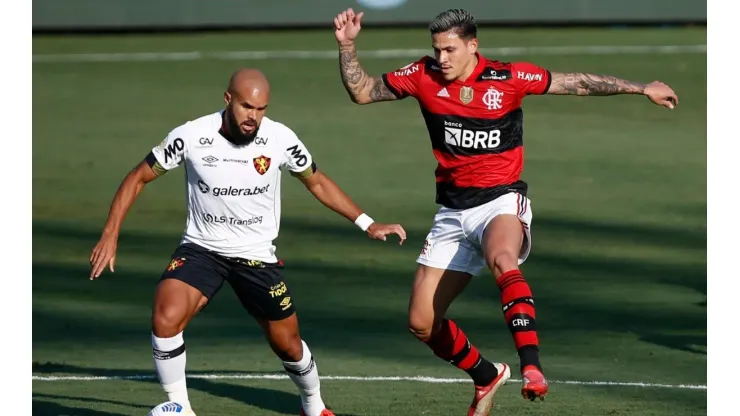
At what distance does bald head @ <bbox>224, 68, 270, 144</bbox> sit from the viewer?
912 centimetres

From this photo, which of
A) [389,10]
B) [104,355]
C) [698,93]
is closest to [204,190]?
[104,355]

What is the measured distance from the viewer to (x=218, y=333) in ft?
44.0

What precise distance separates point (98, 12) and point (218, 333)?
65.6 ft

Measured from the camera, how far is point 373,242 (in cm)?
1767

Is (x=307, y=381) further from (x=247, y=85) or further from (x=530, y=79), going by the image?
(x=530, y=79)

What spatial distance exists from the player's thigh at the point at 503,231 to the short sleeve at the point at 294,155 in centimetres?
121

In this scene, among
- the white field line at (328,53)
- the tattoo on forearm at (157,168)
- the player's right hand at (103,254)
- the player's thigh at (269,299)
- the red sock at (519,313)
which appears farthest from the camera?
the white field line at (328,53)

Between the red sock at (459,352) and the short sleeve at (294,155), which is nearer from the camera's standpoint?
the short sleeve at (294,155)

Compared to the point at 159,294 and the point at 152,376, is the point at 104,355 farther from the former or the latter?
the point at 159,294

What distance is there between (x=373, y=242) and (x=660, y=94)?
26.5ft

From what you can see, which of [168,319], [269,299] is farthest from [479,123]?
[168,319]

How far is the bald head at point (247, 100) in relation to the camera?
359 inches

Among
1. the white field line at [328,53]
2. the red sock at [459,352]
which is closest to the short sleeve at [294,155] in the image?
the red sock at [459,352]

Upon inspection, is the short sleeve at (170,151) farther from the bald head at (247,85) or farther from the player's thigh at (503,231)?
the player's thigh at (503,231)
